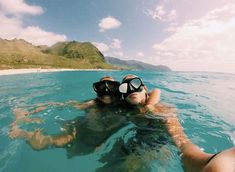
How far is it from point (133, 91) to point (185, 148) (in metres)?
2.26

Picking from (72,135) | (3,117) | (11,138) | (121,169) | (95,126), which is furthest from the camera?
(3,117)

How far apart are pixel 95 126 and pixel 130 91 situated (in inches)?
46.2

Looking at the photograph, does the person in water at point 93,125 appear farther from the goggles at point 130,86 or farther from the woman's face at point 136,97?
the goggles at point 130,86

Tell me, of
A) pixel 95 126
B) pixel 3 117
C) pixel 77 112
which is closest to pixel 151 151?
pixel 95 126

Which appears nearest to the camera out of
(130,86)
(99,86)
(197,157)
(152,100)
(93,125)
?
(197,157)

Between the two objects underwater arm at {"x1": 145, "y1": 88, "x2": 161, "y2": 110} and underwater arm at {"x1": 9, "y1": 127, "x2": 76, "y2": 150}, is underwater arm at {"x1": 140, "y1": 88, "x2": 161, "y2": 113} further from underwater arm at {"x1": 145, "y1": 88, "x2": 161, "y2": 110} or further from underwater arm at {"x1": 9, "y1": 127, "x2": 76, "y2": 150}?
underwater arm at {"x1": 9, "y1": 127, "x2": 76, "y2": 150}

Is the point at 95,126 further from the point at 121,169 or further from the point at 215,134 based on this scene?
the point at 215,134

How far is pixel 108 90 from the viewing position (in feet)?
18.4

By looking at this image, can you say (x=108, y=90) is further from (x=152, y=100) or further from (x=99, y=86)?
(x=152, y=100)

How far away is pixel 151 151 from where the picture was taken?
421 cm

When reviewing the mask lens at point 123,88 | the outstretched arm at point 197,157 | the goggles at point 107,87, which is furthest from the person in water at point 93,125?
the outstretched arm at point 197,157

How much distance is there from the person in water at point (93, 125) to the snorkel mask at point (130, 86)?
349mm

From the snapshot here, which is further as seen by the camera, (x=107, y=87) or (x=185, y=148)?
(x=107, y=87)

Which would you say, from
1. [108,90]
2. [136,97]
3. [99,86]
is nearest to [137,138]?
[136,97]
